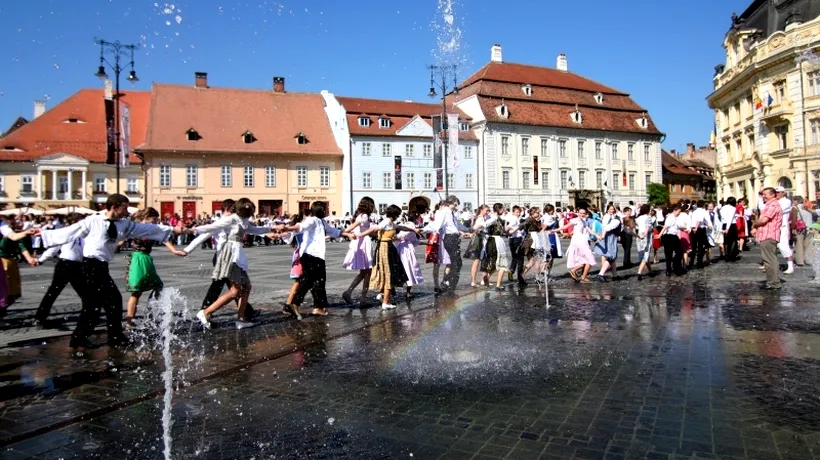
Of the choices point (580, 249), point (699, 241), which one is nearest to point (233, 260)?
point (580, 249)

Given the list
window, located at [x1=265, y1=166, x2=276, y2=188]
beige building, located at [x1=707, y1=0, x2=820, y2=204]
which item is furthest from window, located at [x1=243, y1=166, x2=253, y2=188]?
beige building, located at [x1=707, y1=0, x2=820, y2=204]

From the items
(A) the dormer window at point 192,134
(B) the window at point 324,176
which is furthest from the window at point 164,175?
(B) the window at point 324,176

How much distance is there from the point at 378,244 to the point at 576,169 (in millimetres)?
56157

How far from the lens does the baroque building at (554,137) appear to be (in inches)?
2297

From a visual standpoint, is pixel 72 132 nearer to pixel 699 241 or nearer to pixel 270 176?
Answer: pixel 270 176

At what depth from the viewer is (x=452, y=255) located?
39.9 ft

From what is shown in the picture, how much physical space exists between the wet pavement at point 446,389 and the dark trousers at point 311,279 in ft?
1.69

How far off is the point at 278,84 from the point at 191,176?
12.7 m

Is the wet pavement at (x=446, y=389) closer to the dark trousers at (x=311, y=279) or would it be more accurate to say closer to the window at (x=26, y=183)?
the dark trousers at (x=311, y=279)

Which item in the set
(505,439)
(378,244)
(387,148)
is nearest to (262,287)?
(378,244)

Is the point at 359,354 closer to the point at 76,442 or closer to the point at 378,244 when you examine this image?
the point at 76,442

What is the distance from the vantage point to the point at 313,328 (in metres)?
8.38

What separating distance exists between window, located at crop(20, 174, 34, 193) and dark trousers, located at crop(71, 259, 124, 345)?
170 feet

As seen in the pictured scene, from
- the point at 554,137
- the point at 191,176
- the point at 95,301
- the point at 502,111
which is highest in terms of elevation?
the point at 502,111
